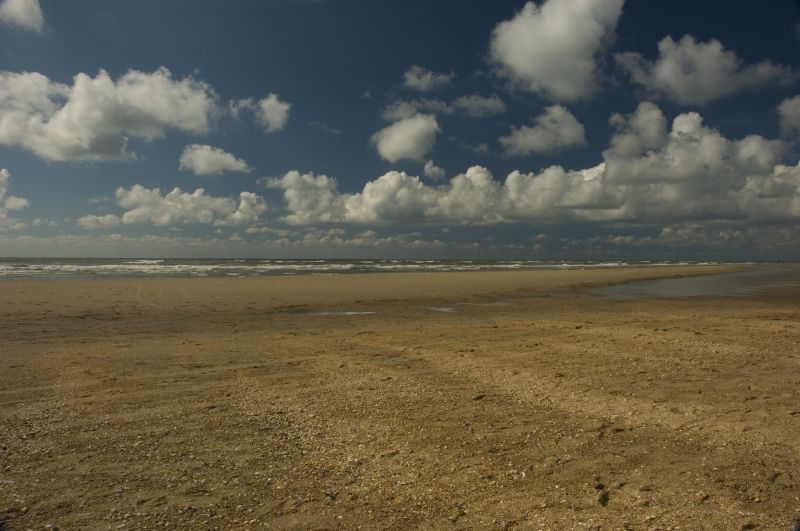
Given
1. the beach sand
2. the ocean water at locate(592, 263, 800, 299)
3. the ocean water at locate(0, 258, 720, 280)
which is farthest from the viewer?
the ocean water at locate(0, 258, 720, 280)

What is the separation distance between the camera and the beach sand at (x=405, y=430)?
4199 mm

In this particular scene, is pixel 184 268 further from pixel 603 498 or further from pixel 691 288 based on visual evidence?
pixel 603 498

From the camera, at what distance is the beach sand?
13.8 ft

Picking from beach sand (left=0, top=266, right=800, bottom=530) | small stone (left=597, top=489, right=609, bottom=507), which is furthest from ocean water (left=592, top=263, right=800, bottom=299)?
small stone (left=597, top=489, right=609, bottom=507)

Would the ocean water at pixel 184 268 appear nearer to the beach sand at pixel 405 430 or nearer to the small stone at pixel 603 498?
the beach sand at pixel 405 430

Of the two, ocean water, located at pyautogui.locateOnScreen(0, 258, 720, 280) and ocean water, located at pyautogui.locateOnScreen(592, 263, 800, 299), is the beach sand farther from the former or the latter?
ocean water, located at pyautogui.locateOnScreen(0, 258, 720, 280)

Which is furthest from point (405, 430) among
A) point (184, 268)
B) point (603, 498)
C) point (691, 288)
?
point (184, 268)

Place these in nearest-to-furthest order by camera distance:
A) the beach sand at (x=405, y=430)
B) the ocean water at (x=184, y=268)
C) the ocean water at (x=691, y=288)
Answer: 1. the beach sand at (x=405, y=430)
2. the ocean water at (x=691, y=288)
3. the ocean water at (x=184, y=268)

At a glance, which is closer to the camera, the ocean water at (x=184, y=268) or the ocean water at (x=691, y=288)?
the ocean water at (x=691, y=288)

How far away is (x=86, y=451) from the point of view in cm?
538

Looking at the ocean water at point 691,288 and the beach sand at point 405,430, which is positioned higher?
the beach sand at point 405,430

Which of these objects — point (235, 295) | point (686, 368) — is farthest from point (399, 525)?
point (235, 295)

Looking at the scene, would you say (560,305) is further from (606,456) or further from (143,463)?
(143,463)

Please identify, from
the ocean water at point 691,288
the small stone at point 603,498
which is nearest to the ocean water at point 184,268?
the ocean water at point 691,288
